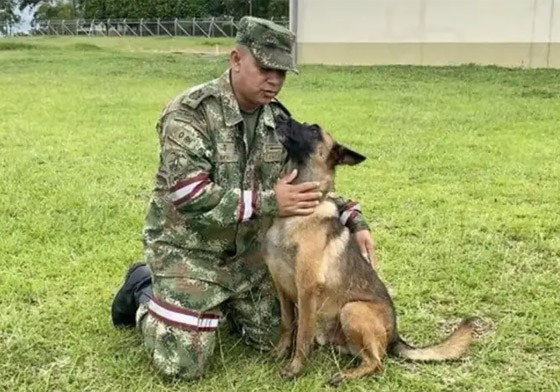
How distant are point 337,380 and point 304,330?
24 centimetres

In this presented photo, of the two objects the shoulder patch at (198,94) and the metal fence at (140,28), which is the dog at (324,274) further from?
the metal fence at (140,28)

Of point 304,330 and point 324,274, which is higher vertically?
point 324,274

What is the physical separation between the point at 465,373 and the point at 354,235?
726 mm

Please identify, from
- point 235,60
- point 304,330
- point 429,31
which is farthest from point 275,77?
point 429,31

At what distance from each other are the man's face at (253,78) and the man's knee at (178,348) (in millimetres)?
987

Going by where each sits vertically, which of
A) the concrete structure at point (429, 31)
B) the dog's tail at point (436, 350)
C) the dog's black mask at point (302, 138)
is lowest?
the dog's tail at point (436, 350)

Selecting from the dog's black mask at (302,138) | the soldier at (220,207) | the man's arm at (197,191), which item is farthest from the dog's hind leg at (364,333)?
the dog's black mask at (302,138)

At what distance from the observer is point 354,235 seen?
10.3 ft

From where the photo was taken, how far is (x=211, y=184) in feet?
9.21

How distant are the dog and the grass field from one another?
125mm

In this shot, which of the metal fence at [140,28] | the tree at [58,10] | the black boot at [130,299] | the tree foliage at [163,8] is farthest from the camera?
the tree at [58,10]

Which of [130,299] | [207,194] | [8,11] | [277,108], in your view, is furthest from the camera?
[8,11]

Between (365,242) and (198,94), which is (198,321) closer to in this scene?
(365,242)

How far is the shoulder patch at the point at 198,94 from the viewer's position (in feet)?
9.64
